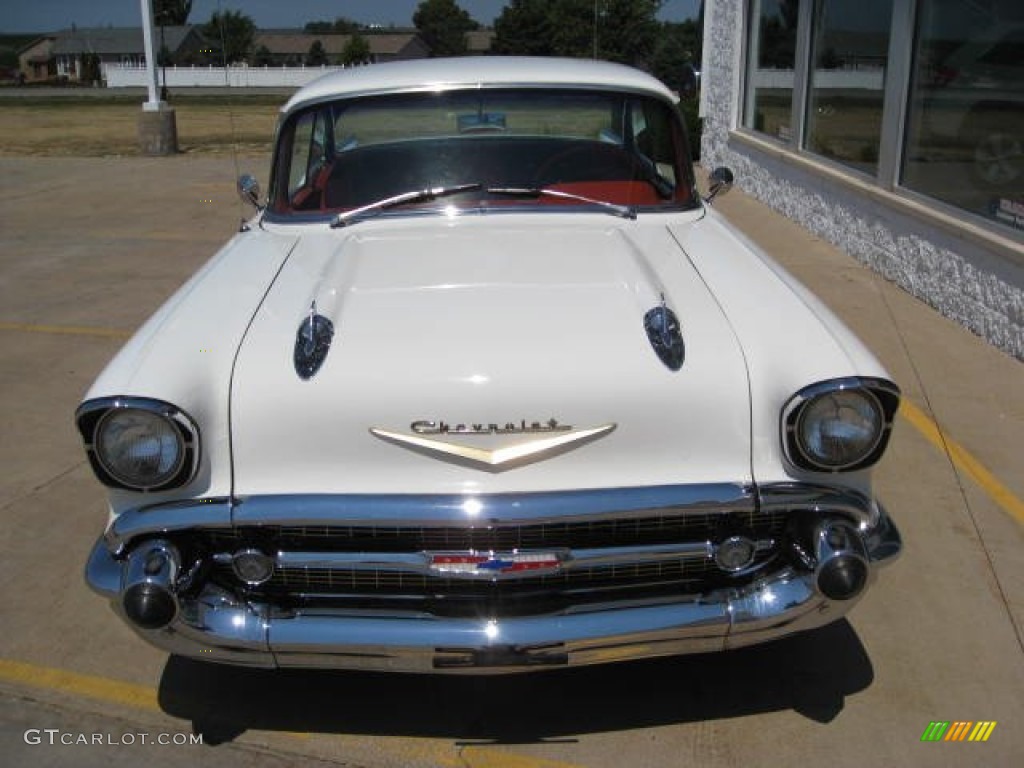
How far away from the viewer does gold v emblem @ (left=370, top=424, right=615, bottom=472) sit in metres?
2.38

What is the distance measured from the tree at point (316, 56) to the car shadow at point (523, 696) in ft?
164

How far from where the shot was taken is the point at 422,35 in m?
71.4

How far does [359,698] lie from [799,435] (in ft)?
4.67

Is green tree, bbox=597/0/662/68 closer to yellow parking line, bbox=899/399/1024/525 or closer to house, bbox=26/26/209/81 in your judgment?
yellow parking line, bbox=899/399/1024/525

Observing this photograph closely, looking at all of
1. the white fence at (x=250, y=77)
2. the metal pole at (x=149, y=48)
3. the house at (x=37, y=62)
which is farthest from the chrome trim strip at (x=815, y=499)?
the house at (x=37, y=62)

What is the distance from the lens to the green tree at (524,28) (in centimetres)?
2645

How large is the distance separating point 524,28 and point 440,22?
149 ft

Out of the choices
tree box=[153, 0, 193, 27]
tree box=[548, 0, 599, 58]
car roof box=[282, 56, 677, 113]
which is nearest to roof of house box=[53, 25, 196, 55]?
tree box=[153, 0, 193, 27]

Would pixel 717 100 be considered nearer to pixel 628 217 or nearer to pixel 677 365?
pixel 628 217

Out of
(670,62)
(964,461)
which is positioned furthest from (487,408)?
(670,62)

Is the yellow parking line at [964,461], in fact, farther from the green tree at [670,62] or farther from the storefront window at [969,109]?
the green tree at [670,62]

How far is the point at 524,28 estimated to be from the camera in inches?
1160

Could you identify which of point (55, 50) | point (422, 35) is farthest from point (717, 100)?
point (55, 50)

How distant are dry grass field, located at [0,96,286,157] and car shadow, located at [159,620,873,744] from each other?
9.02 metres
